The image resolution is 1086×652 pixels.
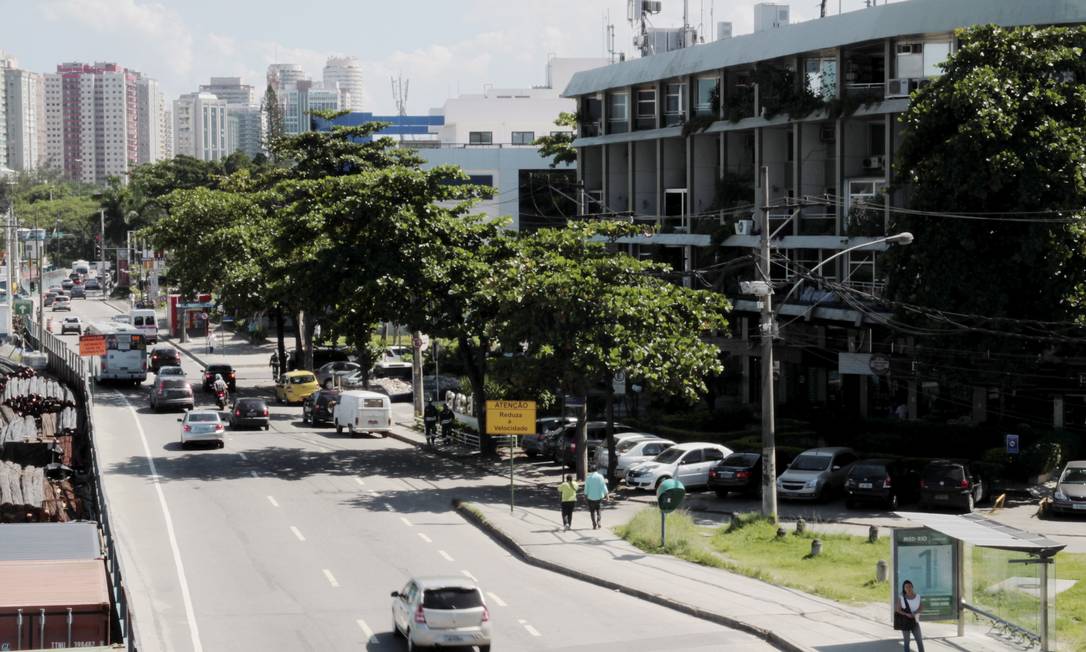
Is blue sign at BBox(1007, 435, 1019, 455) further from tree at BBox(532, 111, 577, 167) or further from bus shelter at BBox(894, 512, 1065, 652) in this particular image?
tree at BBox(532, 111, 577, 167)

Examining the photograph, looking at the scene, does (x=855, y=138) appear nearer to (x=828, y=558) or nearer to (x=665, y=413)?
(x=665, y=413)

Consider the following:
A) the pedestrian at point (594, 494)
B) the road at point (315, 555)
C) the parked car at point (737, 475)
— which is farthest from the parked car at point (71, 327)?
the pedestrian at point (594, 494)

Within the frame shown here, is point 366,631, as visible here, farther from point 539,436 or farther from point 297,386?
point 297,386

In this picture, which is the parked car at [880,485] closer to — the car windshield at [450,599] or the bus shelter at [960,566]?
the bus shelter at [960,566]

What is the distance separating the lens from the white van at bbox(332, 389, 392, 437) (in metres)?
55.1

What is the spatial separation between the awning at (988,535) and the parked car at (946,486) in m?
13.2

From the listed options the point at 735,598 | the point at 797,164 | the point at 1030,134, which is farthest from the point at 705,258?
the point at 735,598

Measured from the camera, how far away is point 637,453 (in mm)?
43125

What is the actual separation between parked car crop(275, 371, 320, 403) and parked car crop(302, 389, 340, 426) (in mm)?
7302

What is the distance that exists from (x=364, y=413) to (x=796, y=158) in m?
19.8

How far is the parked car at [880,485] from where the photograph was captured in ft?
124

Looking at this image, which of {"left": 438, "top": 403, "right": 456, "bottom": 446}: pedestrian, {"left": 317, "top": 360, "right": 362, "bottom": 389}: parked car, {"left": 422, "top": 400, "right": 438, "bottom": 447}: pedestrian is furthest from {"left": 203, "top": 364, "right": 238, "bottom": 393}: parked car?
{"left": 422, "top": 400, "right": 438, "bottom": 447}: pedestrian

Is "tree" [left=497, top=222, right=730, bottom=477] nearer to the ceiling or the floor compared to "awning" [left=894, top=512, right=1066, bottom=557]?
nearer to the ceiling

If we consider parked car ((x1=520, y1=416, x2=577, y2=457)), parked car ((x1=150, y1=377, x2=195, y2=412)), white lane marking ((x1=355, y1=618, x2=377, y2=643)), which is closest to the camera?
white lane marking ((x1=355, y1=618, x2=377, y2=643))
